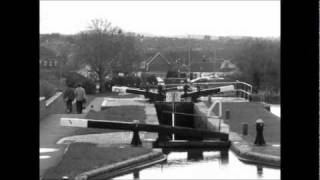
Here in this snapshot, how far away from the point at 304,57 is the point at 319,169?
0.37 meters

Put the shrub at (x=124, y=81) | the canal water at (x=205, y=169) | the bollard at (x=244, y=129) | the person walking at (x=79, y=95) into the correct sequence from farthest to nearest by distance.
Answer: the shrub at (x=124, y=81) → the person walking at (x=79, y=95) → the bollard at (x=244, y=129) → the canal water at (x=205, y=169)

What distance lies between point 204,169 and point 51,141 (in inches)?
148

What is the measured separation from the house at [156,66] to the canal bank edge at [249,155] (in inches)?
1170

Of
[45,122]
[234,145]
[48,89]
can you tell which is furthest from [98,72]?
[234,145]

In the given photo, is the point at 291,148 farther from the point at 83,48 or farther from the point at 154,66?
the point at 154,66

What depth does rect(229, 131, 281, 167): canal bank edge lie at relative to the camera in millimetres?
11086

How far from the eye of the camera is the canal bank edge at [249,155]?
1109 cm

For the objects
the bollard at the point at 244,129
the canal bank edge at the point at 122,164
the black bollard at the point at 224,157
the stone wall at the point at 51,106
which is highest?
the stone wall at the point at 51,106

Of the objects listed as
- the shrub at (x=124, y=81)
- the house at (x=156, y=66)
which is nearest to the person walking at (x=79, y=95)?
the shrub at (x=124, y=81)

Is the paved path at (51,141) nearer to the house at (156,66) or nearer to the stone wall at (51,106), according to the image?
the stone wall at (51,106)

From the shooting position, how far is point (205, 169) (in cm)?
1098

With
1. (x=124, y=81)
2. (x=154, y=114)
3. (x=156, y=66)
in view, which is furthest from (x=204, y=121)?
(x=156, y=66)

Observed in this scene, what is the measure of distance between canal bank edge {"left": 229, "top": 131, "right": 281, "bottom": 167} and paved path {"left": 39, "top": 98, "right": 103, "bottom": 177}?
3480 mm
